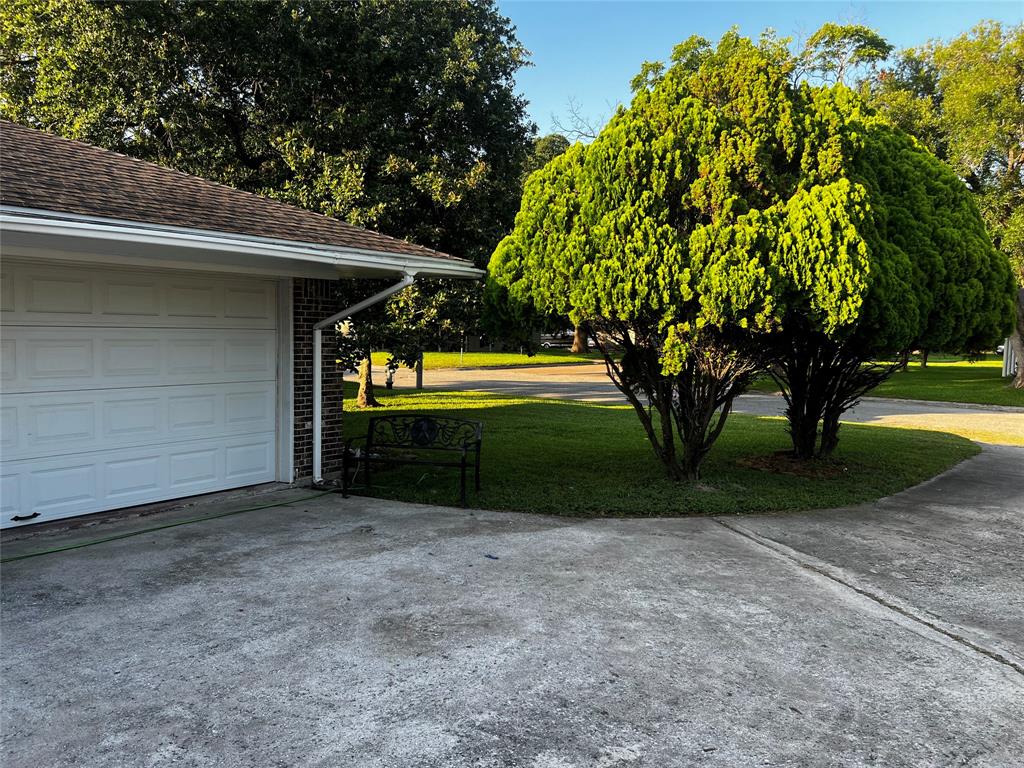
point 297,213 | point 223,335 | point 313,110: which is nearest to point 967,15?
point 313,110

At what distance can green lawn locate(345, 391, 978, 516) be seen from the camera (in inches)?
306

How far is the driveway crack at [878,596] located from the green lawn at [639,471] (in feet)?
3.84

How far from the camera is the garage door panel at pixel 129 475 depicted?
20.2 ft

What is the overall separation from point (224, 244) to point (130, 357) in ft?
5.57

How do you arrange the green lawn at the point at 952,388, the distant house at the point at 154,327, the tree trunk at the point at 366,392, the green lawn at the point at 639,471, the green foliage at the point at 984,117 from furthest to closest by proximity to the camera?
the green lawn at the point at 952,388, the green foliage at the point at 984,117, the tree trunk at the point at 366,392, the green lawn at the point at 639,471, the distant house at the point at 154,327

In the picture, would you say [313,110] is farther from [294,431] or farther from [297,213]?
[294,431]

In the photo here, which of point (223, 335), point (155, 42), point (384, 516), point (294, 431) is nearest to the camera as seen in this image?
point (384, 516)

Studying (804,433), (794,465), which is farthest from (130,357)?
(804,433)

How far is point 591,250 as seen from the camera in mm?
7285

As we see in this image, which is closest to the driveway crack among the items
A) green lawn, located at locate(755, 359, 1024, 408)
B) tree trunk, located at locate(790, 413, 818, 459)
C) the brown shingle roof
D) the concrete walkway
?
tree trunk, located at locate(790, 413, 818, 459)

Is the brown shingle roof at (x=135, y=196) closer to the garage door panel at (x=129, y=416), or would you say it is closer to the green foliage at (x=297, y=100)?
the garage door panel at (x=129, y=416)

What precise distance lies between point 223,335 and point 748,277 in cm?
529

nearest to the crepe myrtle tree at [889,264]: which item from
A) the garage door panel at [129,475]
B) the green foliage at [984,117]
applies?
the garage door panel at [129,475]

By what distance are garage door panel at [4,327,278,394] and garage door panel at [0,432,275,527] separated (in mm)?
666
